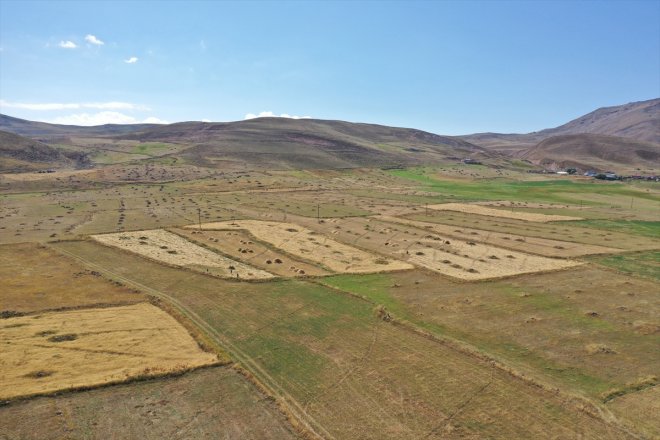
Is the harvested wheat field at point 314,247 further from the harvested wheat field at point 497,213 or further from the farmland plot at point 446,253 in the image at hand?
the harvested wheat field at point 497,213

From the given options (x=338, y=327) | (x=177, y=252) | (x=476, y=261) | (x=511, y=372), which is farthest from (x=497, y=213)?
(x=511, y=372)

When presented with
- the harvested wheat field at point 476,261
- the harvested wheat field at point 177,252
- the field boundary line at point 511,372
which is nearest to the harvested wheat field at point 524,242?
the harvested wheat field at point 476,261

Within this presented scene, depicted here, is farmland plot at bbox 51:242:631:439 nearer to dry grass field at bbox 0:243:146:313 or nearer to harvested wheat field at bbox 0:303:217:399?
harvested wheat field at bbox 0:303:217:399

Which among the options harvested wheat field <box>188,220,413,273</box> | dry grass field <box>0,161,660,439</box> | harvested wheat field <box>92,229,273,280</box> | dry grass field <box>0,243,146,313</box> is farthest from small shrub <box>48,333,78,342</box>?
harvested wheat field <box>188,220,413,273</box>

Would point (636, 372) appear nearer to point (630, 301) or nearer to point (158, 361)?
point (630, 301)

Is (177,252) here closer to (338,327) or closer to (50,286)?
(50,286)

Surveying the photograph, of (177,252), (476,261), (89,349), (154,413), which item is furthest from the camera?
(177,252)

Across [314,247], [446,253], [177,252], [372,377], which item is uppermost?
[446,253]
